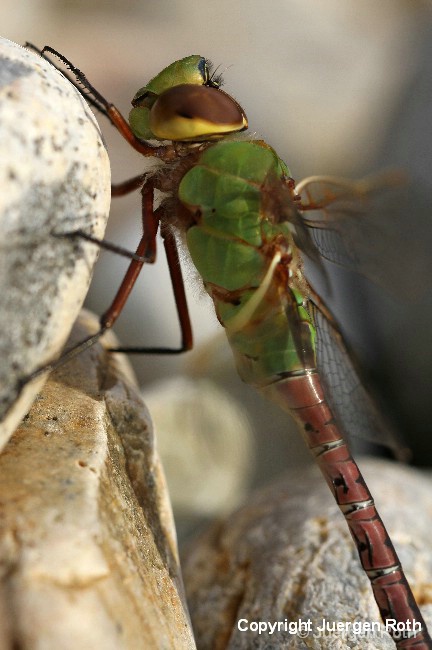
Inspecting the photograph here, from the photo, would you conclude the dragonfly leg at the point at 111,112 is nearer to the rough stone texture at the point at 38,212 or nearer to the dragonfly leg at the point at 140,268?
the dragonfly leg at the point at 140,268

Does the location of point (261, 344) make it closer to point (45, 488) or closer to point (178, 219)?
point (178, 219)

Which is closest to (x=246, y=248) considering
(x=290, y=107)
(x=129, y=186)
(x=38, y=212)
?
(x=129, y=186)

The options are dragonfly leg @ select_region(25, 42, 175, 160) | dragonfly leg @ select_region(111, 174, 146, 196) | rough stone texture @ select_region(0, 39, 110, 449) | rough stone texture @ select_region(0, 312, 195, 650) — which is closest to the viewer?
rough stone texture @ select_region(0, 312, 195, 650)

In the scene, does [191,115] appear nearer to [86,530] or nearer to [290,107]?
[86,530]

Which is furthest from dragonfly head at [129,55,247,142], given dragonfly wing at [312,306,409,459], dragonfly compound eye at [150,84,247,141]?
dragonfly wing at [312,306,409,459]

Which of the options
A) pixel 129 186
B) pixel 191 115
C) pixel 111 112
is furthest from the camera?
pixel 129 186

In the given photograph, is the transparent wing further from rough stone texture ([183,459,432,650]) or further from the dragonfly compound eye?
rough stone texture ([183,459,432,650])
